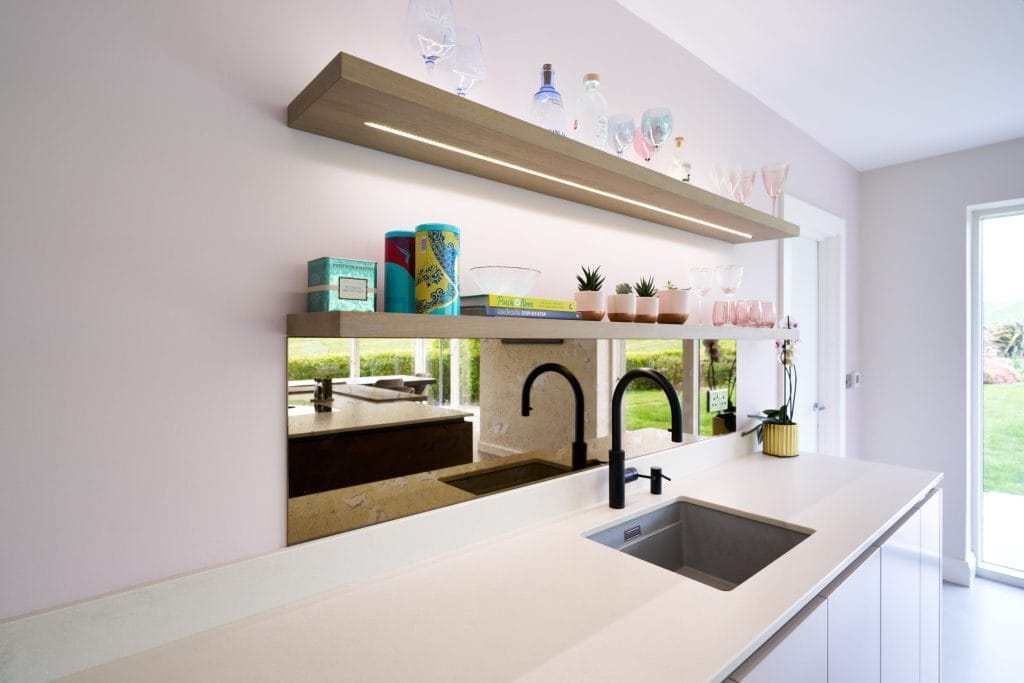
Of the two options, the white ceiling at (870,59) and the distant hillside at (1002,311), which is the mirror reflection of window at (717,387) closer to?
the white ceiling at (870,59)

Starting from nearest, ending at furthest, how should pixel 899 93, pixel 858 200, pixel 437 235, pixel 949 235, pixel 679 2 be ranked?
pixel 437 235, pixel 679 2, pixel 899 93, pixel 949 235, pixel 858 200

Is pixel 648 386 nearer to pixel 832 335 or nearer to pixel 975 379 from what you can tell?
pixel 832 335

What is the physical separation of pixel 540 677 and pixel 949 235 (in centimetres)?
385

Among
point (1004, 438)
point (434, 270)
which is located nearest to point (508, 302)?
point (434, 270)

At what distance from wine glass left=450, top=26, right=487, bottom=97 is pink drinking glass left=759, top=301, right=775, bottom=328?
4.85ft

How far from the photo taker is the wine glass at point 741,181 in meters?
1.90

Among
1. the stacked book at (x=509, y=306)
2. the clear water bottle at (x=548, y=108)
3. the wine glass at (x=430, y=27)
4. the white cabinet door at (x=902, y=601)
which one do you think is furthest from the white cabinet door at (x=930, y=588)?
the wine glass at (x=430, y=27)

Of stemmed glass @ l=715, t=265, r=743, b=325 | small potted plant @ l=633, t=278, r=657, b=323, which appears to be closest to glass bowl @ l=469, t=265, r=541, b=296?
small potted plant @ l=633, t=278, r=657, b=323

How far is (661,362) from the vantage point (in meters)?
1.86

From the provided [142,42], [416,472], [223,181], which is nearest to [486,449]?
[416,472]

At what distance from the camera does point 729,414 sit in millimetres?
2209

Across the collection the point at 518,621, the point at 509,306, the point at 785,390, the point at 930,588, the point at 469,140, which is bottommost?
the point at 930,588

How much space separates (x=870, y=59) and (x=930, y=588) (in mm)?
2091

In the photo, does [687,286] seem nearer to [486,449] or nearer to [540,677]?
[486,449]
